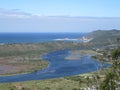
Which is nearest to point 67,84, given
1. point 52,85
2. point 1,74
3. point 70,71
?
point 52,85

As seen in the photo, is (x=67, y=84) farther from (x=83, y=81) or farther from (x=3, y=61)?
(x=3, y=61)

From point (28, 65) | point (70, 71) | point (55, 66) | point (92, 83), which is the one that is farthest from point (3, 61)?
point (92, 83)

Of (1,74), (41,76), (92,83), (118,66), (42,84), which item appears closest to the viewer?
(118,66)

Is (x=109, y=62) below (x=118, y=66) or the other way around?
below

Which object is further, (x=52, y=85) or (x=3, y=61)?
(x=3, y=61)

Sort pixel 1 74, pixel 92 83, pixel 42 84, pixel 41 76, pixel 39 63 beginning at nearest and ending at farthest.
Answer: pixel 92 83
pixel 42 84
pixel 41 76
pixel 1 74
pixel 39 63

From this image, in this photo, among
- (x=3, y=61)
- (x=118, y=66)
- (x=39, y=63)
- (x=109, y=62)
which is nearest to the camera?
(x=118, y=66)

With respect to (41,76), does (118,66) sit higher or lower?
higher

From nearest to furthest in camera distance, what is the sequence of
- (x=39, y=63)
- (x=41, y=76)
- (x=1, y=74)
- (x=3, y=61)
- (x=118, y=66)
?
(x=118, y=66), (x=41, y=76), (x=1, y=74), (x=39, y=63), (x=3, y=61)

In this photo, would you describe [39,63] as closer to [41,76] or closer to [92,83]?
[41,76]
